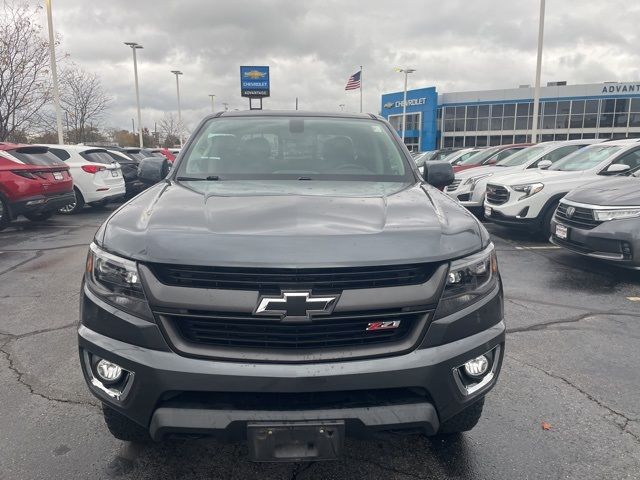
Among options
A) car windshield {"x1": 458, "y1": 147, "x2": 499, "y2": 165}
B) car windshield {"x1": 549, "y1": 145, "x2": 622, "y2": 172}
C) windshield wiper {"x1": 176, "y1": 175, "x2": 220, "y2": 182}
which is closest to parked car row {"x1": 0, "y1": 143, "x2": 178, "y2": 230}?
windshield wiper {"x1": 176, "y1": 175, "x2": 220, "y2": 182}

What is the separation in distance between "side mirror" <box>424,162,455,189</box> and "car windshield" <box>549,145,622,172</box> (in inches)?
239

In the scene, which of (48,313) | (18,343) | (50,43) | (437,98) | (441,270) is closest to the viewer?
(441,270)

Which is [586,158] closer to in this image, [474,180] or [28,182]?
[474,180]

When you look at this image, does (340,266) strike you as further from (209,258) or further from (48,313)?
(48,313)

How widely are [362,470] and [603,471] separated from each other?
3.89 ft

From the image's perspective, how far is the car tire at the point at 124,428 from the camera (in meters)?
2.21

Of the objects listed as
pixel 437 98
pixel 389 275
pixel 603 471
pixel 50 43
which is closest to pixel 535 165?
pixel 603 471

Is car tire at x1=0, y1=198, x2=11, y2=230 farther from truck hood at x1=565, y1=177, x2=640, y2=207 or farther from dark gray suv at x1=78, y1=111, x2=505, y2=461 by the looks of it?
truck hood at x1=565, y1=177, x2=640, y2=207

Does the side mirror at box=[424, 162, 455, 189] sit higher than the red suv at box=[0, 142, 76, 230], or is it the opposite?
the side mirror at box=[424, 162, 455, 189]

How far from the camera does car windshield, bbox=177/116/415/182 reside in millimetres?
3207

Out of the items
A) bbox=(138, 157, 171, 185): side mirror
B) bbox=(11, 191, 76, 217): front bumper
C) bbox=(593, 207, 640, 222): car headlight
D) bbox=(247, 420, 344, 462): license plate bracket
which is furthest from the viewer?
bbox=(11, 191, 76, 217): front bumper

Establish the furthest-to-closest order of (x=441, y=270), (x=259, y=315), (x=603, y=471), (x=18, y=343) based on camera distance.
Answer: (x=18, y=343) < (x=603, y=471) < (x=441, y=270) < (x=259, y=315)

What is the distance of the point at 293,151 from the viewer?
3406 millimetres

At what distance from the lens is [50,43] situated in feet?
59.5
